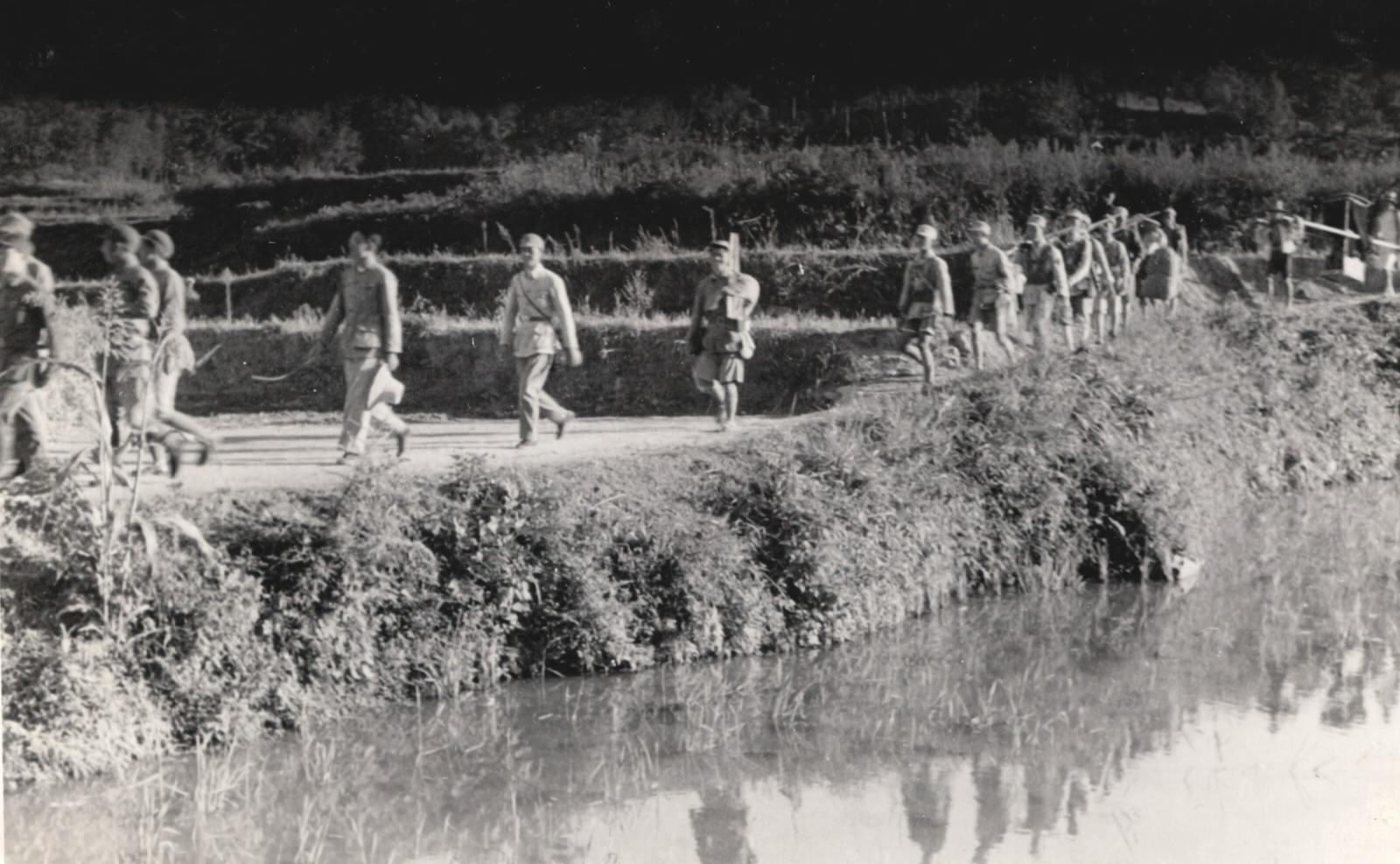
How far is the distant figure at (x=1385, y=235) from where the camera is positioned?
18500mm

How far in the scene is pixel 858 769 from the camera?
26.0 feet

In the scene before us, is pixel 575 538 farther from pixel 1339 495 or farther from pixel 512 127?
pixel 1339 495

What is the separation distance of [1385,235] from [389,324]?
539 inches

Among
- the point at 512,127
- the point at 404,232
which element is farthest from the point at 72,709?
the point at 404,232

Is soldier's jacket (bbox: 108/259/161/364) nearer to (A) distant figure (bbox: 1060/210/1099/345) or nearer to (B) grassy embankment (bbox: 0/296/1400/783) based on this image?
(B) grassy embankment (bbox: 0/296/1400/783)

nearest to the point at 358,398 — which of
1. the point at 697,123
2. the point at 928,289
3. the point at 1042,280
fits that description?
the point at 928,289

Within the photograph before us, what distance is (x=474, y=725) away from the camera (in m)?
8.43

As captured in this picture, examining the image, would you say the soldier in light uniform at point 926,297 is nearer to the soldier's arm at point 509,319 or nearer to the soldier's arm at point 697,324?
the soldier's arm at point 697,324

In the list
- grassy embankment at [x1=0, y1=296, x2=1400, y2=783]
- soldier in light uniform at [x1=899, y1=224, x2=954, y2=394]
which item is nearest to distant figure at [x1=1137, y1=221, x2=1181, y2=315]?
grassy embankment at [x1=0, y1=296, x2=1400, y2=783]

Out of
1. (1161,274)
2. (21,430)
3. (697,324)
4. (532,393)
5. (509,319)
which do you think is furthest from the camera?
(1161,274)

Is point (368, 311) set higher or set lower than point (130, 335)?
higher

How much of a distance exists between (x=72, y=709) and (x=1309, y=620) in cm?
795

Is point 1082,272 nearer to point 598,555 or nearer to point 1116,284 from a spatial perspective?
point 1116,284

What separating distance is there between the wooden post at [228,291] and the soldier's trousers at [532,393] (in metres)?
5.08
